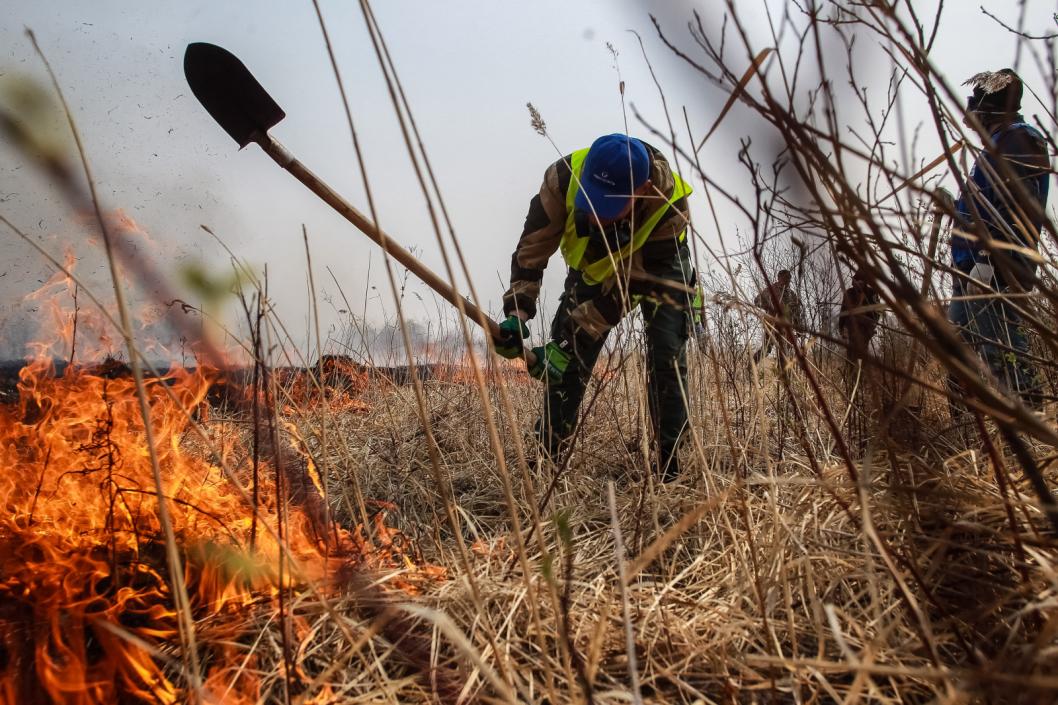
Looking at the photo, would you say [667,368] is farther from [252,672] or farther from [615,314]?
[252,672]

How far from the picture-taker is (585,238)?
314cm

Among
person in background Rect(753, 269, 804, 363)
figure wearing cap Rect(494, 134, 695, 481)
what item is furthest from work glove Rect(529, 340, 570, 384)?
person in background Rect(753, 269, 804, 363)

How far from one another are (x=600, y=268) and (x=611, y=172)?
1.70ft

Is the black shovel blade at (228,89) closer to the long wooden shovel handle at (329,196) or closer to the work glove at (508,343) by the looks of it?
the long wooden shovel handle at (329,196)

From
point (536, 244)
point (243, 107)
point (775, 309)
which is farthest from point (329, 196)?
point (775, 309)

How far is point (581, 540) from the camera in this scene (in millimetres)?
2076


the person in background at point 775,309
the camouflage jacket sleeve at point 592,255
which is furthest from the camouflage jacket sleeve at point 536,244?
the person in background at point 775,309

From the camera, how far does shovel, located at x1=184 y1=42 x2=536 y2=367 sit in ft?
7.12

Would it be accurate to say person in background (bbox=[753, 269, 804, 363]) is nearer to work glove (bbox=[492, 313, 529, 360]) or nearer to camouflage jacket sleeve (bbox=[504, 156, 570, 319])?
work glove (bbox=[492, 313, 529, 360])

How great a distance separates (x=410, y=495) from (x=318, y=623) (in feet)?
4.22

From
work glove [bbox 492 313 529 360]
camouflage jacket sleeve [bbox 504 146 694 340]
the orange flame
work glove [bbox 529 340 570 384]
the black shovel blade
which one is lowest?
the orange flame

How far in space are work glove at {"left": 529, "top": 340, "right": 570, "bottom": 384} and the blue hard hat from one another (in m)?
0.69

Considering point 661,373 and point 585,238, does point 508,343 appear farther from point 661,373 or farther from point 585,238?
point 661,373

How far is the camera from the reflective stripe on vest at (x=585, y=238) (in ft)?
9.75
